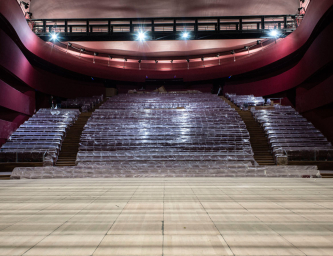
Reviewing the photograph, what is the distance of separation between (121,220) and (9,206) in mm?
1687

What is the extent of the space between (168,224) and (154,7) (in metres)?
13.7

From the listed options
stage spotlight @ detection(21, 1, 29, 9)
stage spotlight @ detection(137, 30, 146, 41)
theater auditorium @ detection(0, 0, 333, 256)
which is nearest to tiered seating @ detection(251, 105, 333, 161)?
theater auditorium @ detection(0, 0, 333, 256)

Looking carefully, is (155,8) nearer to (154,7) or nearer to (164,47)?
(154,7)

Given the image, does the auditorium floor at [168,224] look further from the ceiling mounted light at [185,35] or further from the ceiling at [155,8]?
the ceiling at [155,8]

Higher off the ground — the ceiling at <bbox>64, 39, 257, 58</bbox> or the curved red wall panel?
the ceiling at <bbox>64, 39, 257, 58</bbox>

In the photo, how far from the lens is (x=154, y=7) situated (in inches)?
512

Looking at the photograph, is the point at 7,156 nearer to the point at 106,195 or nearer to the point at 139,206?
the point at 106,195

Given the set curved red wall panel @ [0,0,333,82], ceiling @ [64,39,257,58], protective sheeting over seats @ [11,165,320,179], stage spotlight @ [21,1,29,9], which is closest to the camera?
protective sheeting over seats @ [11,165,320,179]

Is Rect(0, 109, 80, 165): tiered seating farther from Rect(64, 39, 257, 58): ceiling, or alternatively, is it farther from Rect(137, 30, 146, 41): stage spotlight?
Rect(64, 39, 257, 58): ceiling

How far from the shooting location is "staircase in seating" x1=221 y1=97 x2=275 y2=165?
24.2 ft

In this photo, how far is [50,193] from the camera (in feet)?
11.9

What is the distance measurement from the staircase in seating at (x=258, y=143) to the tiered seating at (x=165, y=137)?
346 mm

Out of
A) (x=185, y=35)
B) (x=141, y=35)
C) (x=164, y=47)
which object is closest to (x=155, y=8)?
(x=141, y=35)

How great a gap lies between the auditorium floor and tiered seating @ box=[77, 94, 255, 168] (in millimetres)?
3967
